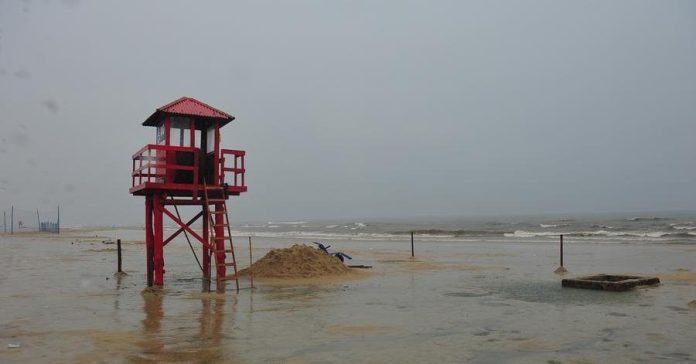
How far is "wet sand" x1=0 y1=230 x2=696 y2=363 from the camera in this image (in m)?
9.09

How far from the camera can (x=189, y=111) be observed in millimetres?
17641

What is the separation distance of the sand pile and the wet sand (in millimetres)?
1050

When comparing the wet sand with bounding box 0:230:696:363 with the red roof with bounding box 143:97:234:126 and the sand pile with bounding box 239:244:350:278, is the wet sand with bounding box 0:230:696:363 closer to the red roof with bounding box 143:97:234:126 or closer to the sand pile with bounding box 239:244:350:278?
the sand pile with bounding box 239:244:350:278

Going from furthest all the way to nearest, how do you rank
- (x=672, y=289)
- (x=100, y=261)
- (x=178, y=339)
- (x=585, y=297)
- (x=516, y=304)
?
(x=100, y=261), (x=672, y=289), (x=585, y=297), (x=516, y=304), (x=178, y=339)

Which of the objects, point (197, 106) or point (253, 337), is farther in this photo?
point (197, 106)

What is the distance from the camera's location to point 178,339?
10.1 metres

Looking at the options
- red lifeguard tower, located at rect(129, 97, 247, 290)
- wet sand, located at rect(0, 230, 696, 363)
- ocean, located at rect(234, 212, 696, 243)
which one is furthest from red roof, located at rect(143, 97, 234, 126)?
ocean, located at rect(234, 212, 696, 243)

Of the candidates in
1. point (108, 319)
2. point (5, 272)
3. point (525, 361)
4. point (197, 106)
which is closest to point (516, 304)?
point (525, 361)

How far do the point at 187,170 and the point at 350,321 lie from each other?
8.33m

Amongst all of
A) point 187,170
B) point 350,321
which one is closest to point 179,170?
point 187,170

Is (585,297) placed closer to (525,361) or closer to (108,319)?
(525,361)

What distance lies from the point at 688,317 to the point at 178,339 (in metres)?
10.8

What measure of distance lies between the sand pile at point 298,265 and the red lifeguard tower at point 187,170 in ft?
9.81

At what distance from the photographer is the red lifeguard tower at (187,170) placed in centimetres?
1722
